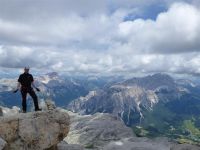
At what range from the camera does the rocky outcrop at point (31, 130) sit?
3778 centimetres

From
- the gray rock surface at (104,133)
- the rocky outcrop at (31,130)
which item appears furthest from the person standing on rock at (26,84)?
the gray rock surface at (104,133)

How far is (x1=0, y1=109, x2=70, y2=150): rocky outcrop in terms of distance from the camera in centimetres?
3778

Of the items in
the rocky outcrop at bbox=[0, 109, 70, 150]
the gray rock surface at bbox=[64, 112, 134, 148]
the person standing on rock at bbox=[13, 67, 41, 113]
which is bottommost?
the gray rock surface at bbox=[64, 112, 134, 148]

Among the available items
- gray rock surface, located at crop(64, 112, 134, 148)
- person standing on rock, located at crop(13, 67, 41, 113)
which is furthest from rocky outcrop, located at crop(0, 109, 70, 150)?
gray rock surface, located at crop(64, 112, 134, 148)

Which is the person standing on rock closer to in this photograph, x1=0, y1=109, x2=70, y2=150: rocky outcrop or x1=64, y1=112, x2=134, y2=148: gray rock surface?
x1=0, y1=109, x2=70, y2=150: rocky outcrop

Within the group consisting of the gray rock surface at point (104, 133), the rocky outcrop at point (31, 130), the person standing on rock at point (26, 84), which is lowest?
the gray rock surface at point (104, 133)

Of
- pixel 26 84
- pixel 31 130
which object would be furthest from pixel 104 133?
pixel 26 84

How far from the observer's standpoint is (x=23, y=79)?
38562mm

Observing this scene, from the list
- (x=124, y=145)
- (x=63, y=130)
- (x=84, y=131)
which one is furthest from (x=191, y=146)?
(x=84, y=131)

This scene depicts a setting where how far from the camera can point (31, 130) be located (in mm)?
38344

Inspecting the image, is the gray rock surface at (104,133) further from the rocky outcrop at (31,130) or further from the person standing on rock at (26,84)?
the person standing on rock at (26,84)

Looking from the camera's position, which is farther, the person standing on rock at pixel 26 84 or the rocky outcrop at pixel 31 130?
the person standing on rock at pixel 26 84

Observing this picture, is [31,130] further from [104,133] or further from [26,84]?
[104,133]

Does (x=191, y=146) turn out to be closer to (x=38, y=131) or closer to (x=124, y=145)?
(x=124, y=145)
